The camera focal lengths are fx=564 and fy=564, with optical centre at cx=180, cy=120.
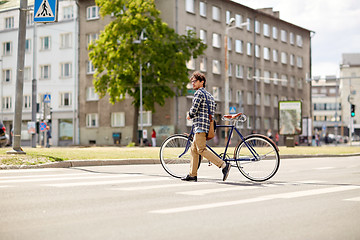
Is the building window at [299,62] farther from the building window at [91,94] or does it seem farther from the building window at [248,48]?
the building window at [91,94]

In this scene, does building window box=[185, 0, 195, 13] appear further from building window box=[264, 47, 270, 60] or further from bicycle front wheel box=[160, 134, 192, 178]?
bicycle front wheel box=[160, 134, 192, 178]

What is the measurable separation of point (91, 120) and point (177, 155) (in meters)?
44.4

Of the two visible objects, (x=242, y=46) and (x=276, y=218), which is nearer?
(x=276, y=218)

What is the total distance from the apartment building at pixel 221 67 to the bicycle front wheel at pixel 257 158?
37.9 metres

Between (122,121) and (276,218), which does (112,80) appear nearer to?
(122,121)

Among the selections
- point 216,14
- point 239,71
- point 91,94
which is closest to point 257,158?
point 91,94

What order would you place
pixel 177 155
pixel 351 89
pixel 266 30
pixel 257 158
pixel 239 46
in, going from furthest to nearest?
1. pixel 351 89
2. pixel 266 30
3. pixel 239 46
4. pixel 177 155
5. pixel 257 158

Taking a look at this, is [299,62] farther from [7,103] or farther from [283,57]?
[7,103]

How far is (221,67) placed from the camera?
55.9 meters

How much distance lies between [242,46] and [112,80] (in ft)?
66.5

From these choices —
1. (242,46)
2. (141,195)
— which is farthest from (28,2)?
(242,46)

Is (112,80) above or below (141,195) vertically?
above

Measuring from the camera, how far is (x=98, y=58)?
4434cm

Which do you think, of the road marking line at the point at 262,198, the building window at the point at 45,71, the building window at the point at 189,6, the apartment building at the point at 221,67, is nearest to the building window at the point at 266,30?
the apartment building at the point at 221,67
